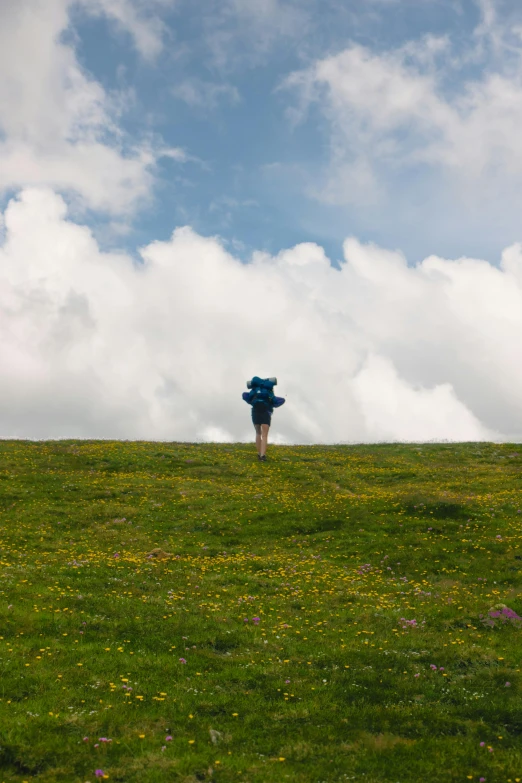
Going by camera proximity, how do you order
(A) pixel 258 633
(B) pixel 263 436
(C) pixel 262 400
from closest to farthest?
(A) pixel 258 633 → (C) pixel 262 400 → (B) pixel 263 436

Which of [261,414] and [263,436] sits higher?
[261,414]

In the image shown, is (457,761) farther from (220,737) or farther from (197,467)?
(197,467)

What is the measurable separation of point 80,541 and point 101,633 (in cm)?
1155

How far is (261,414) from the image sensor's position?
4628cm

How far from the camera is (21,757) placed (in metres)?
10.6

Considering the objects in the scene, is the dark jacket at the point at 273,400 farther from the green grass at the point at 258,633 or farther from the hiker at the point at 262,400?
the green grass at the point at 258,633

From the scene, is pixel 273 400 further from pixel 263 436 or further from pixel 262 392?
pixel 263 436

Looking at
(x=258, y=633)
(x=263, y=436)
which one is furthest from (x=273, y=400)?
(x=258, y=633)

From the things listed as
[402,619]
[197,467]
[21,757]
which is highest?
[197,467]

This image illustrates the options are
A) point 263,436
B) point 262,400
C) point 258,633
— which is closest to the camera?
point 258,633

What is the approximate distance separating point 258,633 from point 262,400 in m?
29.1

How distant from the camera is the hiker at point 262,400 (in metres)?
46.1

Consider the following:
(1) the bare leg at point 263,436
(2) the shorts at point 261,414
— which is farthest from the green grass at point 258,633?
(1) the bare leg at point 263,436

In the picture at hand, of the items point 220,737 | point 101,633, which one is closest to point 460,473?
point 101,633
